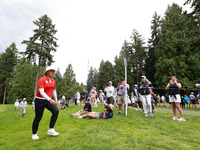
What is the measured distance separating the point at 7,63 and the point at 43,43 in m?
26.3

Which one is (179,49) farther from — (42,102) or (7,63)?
(7,63)

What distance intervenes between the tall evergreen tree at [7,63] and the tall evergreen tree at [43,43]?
949 inches

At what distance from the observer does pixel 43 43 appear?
2691 cm

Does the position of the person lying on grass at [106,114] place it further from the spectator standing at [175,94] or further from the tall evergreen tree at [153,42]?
the tall evergreen tree at [153,42]

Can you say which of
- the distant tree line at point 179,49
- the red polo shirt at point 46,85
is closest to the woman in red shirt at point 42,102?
the red polo shirt at point 46,85

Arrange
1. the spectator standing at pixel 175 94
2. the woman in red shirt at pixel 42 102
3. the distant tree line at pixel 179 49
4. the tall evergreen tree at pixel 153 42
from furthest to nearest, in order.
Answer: the tall evergreen tree at pixel 153 42 → the distant tree line at pixel 179 49 → the spectator standing at pixel 175 94 → the woman in red shirt at pixel 42 102

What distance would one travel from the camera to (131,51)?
42625mm

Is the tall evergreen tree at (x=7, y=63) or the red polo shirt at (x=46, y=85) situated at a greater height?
the tall evergreen tree at (x=7, y=63)

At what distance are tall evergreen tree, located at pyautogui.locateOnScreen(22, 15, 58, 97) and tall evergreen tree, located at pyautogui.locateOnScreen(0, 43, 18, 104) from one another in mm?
24115

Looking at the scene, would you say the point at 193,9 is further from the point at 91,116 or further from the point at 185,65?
the point at 91,116

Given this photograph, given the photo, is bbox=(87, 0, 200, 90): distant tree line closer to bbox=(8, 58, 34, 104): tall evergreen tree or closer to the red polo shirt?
the red polo shirt

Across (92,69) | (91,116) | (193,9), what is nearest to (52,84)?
(91,116)

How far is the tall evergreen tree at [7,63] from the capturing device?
42213 millimetres

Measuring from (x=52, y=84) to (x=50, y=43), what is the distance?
87.5 ft
